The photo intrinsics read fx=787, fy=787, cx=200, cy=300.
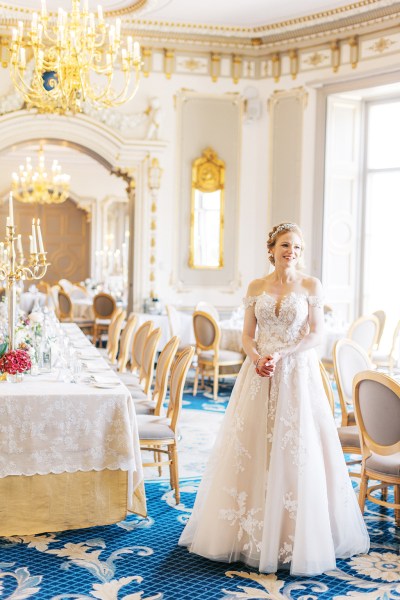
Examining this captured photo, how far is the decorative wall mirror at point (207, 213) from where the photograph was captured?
1030 cm

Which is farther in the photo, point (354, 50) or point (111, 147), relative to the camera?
point (111, 147)

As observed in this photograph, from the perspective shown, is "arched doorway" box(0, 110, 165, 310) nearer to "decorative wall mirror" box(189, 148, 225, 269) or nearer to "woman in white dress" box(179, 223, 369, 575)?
"decorative wall mirror" box(189, 148, 225, 269)

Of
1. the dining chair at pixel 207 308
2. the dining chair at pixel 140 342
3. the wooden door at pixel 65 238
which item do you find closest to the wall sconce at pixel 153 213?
the dining chair at pixel 207 308

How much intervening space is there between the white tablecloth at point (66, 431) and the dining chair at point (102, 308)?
7467 millimetres

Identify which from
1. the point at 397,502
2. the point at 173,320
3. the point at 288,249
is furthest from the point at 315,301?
the point at 173,320

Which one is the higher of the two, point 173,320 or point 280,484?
point 173,320

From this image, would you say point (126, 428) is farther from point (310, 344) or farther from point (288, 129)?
point (288, 129)

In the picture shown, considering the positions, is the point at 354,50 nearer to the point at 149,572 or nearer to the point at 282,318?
the point at 282,318

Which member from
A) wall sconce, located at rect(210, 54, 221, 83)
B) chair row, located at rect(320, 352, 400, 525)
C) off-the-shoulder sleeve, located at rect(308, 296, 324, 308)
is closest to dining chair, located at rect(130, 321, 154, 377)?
chair row, located at rect(320, 352, 400, 525)

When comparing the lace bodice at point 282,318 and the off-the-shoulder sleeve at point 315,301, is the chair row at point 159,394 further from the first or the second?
the off-the-shoulder sleeve at point 315,301

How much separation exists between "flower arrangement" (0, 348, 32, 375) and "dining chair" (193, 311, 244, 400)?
4110mm

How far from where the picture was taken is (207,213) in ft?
34.1

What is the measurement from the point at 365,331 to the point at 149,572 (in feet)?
17.0

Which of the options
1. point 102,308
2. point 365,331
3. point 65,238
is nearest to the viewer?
point 365,331
